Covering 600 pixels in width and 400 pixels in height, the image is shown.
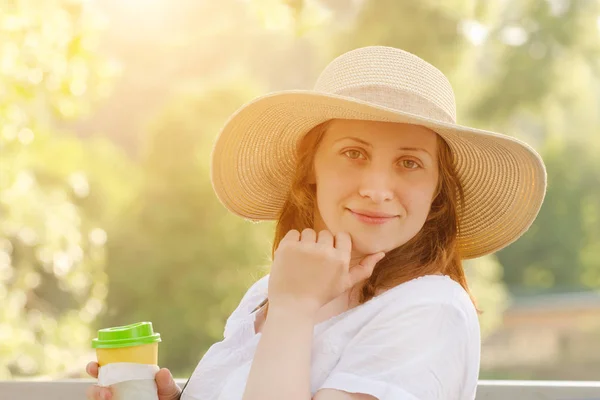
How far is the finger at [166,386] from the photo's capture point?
1483mm

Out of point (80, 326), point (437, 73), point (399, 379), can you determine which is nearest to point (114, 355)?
point (399, 379)

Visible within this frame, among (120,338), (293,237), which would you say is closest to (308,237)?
(293,237)

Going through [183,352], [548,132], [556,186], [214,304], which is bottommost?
[183,352]

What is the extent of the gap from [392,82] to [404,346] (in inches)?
16.8

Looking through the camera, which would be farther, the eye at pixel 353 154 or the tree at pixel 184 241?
the tree at pixel 184 241

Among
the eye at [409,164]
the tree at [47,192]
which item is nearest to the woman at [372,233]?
the eye at [409,164]

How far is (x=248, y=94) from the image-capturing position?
1434cm

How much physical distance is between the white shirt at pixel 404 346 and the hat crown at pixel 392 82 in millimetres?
274

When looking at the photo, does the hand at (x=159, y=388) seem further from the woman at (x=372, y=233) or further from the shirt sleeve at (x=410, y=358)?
the shirt sleeve at (x=410, y=358)

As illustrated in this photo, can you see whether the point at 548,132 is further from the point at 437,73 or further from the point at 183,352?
the point at 437,73

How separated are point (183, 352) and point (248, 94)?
481 centimetres

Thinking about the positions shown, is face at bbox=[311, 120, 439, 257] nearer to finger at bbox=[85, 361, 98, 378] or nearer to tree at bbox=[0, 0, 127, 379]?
finger at bbox=[85, 361, 98, 378]

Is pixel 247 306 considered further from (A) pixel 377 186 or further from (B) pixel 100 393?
(A) pixel 377 186

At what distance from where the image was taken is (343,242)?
4.10ft
